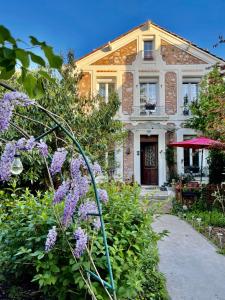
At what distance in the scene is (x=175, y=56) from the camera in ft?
54.7

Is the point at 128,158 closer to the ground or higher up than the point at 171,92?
closer to the ground

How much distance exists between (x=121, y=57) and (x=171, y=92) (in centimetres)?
322

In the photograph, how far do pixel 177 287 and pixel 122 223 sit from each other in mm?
1695

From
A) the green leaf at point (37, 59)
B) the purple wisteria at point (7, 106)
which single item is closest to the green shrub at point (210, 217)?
the purple wisteria at point (7, 106)

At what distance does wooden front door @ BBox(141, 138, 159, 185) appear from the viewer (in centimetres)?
1645

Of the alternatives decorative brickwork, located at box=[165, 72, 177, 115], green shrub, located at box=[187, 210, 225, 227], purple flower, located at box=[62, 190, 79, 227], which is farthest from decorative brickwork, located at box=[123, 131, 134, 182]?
purple flower, located at box=[62, 190, 79, 227]

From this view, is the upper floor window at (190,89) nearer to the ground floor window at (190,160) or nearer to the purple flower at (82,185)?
the ground floor window at (190,160)

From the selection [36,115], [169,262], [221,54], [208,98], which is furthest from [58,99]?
[221,54]

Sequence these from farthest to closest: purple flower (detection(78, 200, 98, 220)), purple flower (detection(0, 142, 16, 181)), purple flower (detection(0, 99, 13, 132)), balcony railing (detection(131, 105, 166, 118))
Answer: balcony railing (detection(131, 105, 166, 118)) < purple flower (detection(78, 200, 98, 220)) < purple flower (detection(0, 142, 16, 181)) < purple flower (detection(0, 99, 13, 132))

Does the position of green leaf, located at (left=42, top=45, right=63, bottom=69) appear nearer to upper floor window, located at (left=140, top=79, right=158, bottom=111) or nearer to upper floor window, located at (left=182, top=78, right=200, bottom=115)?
upper floor window, located at (left=140, top=79, right=158, bottom=111)

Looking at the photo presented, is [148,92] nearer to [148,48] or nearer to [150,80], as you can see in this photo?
[150,80]

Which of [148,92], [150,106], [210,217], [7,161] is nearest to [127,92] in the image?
[148,92]

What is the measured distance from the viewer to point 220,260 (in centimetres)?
498

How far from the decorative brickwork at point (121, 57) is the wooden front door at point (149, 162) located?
4347mm
